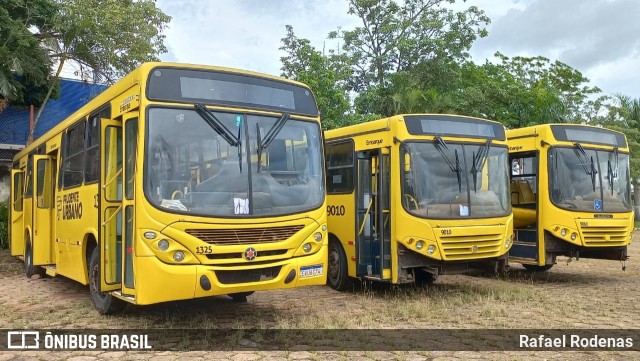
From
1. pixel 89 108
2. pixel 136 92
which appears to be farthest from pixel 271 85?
pixel 89 108

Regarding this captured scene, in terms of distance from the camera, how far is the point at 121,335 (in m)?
6.79

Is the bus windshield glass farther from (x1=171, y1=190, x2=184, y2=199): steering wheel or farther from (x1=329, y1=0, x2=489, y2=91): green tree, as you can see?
(x1=329, y1=0, x2=489, y2=91): green tree

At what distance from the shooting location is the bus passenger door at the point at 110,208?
7.09 meters

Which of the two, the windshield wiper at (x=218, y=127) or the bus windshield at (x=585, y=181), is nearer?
the windshield wiper at (x=218, y=127)

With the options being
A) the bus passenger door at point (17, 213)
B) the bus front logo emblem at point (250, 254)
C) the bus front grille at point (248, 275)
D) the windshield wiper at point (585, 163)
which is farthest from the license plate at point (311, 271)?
the bus passenger door at point (17, 213)

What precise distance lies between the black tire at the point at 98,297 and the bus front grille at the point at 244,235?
1.97 metres

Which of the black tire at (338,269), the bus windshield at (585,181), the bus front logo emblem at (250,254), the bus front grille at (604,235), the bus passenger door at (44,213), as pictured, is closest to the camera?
the bus front logo emblem at (250,254)

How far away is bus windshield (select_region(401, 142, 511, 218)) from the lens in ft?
28.9

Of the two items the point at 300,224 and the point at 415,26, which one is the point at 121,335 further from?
the point at 415,26

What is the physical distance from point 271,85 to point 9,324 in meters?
4.53

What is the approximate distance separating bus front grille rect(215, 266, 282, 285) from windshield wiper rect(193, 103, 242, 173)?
46.8 inches

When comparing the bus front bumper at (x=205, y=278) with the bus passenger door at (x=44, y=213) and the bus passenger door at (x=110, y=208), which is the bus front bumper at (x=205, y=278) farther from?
the bus passenger door at (x=44, y=213)

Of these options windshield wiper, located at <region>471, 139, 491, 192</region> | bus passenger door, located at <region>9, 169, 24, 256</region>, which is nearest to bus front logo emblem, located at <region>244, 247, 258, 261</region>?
windshield wiper, located at <region>471, 139, 491, 192</region>

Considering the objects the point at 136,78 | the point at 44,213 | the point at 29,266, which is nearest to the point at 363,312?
the point at 136,78
